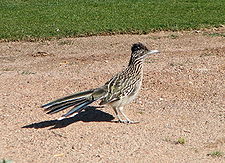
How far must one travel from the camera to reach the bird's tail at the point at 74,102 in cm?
806

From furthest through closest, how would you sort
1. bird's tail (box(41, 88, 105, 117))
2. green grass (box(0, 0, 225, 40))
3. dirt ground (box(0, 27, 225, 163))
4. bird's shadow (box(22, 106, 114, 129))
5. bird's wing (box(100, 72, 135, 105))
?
green grass (box(0, 0, 225, 40)) → bird's shadow (box(22, 106, 114, 129)) → bird's wing (box(100, 72, 135, 105)) → bird's tail (box(41, 88, 105, 117)) → dirt ground (box(0, 27, 225, 163))

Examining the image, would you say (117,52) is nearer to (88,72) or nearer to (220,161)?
(88,72)

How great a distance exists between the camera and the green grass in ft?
57.4

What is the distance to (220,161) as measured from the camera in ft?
23.8

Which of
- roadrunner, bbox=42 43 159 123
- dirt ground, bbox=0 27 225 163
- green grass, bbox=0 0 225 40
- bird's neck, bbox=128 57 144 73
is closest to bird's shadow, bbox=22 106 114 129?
dirt ground, bbox=0 27 225 163

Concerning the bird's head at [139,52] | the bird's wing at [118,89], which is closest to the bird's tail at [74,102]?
the bird's wing at [118,89]

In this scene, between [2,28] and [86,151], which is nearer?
[86,151]

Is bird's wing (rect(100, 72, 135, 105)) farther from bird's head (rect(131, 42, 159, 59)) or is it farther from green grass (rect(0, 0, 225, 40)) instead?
green grass (rect(0, 0, 225, 40))

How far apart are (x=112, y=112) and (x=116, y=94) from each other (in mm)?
1042

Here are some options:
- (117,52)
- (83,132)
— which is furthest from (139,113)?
(117,52)

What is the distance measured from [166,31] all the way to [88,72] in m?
5.87

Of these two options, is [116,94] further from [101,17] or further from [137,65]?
[101,17]

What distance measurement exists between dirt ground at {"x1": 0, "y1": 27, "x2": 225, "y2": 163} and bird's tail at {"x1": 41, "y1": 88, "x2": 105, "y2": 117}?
0.40 m

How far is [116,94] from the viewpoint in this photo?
8461 millimetres
